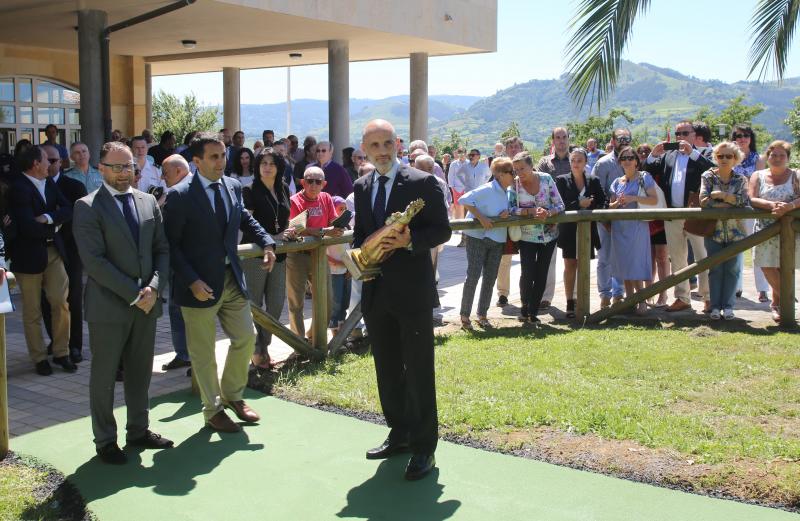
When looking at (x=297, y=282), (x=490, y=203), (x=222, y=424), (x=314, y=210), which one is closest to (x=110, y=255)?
(x=222, y=424)

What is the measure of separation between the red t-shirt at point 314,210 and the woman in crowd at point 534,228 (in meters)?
2.11

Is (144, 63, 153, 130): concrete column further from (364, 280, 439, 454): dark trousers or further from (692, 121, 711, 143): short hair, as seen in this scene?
(364, 280, 439, 454): dark trousers

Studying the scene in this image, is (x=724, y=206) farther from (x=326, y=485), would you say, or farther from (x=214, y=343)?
(x=326, y=485)

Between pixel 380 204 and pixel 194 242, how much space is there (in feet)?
4.60

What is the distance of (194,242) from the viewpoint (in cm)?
601

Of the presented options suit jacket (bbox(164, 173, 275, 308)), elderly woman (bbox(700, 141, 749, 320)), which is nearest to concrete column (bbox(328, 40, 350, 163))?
elderly woman (bbox(700, 141, 749, 320))

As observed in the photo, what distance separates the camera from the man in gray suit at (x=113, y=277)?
550cm

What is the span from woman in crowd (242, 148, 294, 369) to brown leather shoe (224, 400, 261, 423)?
1373 mm

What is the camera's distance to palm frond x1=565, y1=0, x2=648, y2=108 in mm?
6273

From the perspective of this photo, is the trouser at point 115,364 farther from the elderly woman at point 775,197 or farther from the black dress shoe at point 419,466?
the elderly woman at point 775,197

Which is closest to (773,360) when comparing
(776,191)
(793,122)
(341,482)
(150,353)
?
(776,191)

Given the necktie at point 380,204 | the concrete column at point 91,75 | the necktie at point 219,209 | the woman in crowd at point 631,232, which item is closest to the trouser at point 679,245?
the woman in crowd at point 631,232

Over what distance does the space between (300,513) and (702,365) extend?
4.13 m

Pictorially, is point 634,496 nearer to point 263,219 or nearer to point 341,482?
point 341,482
